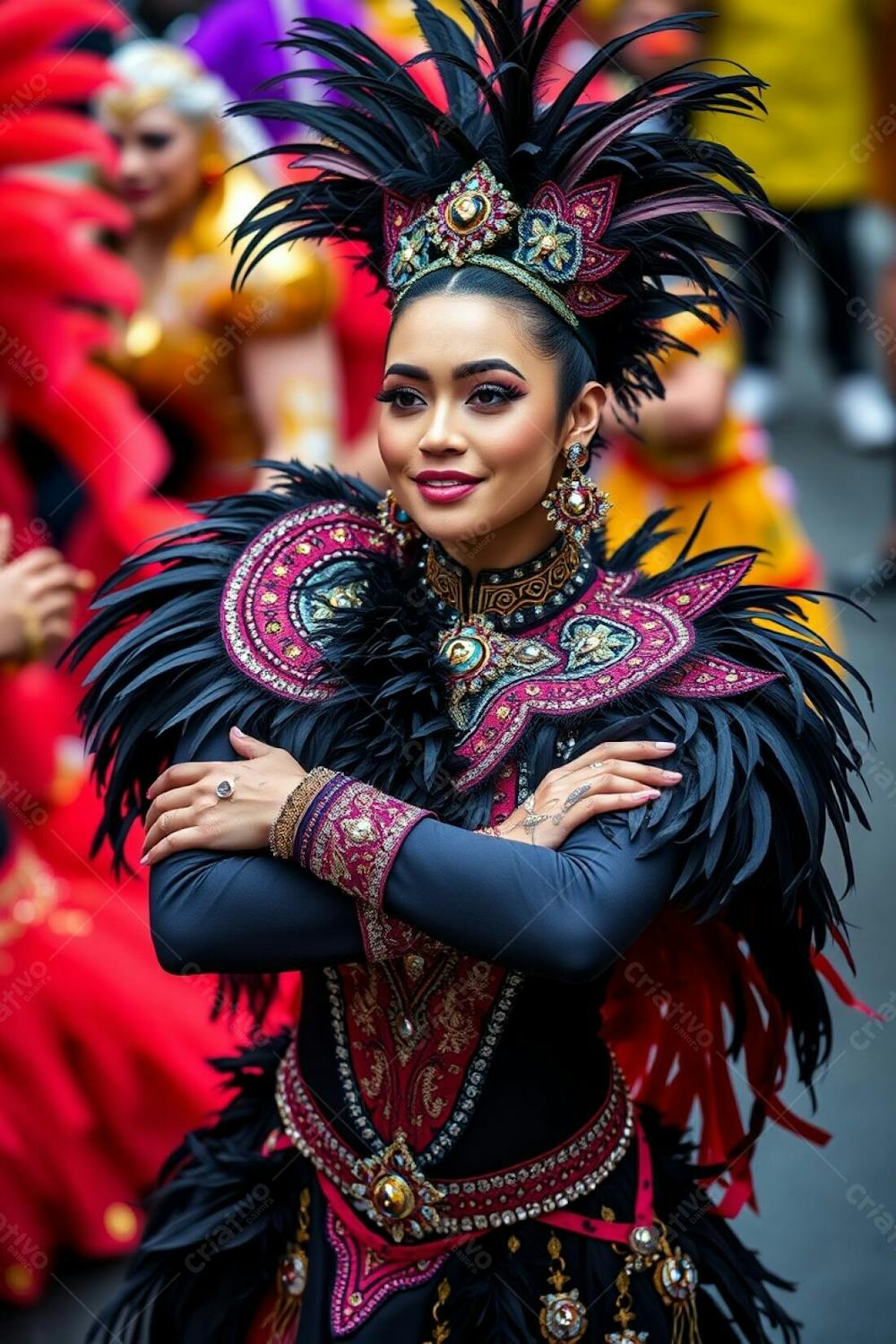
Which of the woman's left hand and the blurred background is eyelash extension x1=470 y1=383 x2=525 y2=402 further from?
the woman's left hand

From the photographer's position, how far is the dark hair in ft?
6.94

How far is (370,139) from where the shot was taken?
7.30 ft

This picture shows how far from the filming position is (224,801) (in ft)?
6.73

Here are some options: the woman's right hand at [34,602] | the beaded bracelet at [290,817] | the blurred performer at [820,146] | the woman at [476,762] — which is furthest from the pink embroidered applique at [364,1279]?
the blurred performer at [820,146]

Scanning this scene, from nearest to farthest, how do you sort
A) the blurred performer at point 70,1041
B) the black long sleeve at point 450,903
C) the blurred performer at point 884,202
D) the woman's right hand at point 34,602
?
the black long sleeve at point 450,903 → the woman's right hand at point 34,602 → the blurred performer at point 70,1041 → the blurred performer at point 884,202

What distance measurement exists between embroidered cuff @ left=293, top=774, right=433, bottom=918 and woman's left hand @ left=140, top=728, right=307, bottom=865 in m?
0.06

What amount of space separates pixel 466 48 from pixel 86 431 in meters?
1.90

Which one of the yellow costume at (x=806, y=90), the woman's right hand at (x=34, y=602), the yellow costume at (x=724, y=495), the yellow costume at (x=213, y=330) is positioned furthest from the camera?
the yellow costume at (x=806, y=90)

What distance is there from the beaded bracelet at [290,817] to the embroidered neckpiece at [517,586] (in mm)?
356

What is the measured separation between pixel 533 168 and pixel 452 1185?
4.20ft

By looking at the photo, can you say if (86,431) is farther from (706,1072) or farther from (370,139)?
(706,1072)

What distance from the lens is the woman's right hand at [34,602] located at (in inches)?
124

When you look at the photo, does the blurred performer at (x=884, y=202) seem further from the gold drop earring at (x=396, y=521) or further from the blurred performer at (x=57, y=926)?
the gold drop earring at (x=396, y=521)

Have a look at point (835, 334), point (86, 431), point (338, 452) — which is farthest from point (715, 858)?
point (835, 334)
